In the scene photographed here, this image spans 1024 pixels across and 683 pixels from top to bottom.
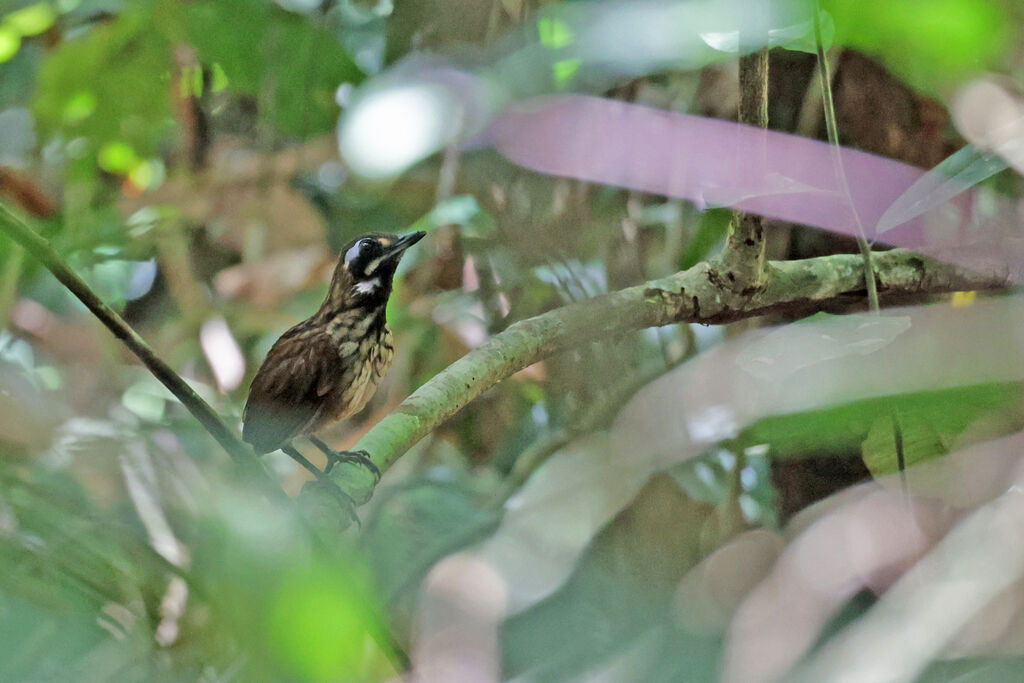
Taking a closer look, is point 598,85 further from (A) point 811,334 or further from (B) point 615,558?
(A) point 811,334

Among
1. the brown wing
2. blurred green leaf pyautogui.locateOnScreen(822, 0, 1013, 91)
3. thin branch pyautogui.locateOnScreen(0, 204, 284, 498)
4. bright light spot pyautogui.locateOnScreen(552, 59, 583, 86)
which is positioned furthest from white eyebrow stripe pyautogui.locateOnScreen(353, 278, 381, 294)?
blurred green leaf pyautogui.locateOnScreen(822, 0, 1013, 91)

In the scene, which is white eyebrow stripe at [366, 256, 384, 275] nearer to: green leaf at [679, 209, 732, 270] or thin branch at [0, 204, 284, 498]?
green leaf at [679, 209, 732, 270]

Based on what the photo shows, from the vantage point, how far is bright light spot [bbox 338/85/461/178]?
85cm

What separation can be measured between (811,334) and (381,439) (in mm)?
513

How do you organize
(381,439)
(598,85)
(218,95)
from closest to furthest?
(381,439)
(598,85)
(218,95)

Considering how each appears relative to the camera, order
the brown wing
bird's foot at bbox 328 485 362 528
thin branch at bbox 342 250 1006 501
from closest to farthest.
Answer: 1. bird's foot at bbox 328 485 362 528
2. thin branch at bbox 342 250 1006 501
3. the brown wing

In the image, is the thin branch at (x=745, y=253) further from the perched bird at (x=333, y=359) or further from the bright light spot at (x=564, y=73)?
the perched bird at (x=333, y=359)

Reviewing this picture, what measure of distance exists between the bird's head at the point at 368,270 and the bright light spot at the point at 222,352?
2.20 feet

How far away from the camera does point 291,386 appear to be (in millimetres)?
1478

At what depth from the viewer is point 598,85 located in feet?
4.50

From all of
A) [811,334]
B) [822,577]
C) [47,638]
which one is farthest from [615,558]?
[47,638]

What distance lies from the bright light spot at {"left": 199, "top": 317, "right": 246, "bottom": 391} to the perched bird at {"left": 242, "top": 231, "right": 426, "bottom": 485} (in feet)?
2.16

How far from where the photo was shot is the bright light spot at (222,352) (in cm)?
228

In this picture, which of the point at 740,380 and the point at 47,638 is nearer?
the point at 47,638
